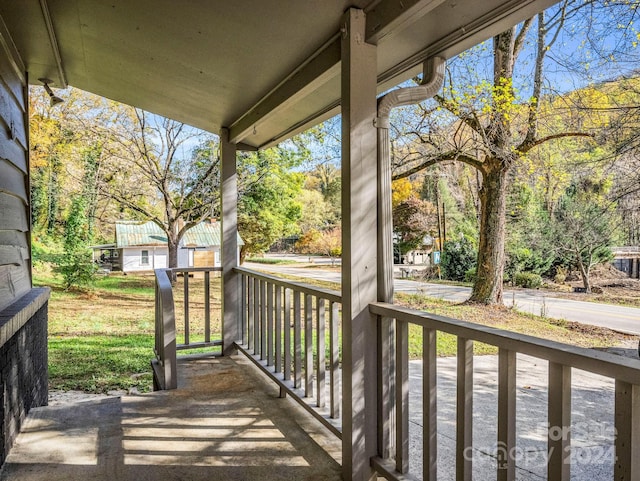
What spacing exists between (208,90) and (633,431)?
298cm

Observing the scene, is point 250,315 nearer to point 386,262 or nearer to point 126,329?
point 386,262

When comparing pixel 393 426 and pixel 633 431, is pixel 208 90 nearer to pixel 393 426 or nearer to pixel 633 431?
pixel 393 426

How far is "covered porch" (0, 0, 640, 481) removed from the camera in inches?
52.0

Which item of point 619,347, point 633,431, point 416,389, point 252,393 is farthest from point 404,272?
point 633,431

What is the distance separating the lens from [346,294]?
1985 millimetres

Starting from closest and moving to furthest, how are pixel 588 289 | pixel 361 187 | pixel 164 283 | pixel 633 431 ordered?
pixel 633 431
pixel 361 187
pixel 164 283
pixel 588 289

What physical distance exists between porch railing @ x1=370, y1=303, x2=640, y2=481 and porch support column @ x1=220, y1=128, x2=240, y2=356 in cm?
242

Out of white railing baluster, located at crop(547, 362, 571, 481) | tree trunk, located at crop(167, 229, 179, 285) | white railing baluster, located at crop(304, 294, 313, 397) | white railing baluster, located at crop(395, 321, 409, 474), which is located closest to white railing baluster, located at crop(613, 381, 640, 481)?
white railing baluster, located at crop(547, 362, 571, 481)

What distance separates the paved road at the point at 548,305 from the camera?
613cm

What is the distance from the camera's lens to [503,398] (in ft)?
4.33

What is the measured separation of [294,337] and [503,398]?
5.77ft

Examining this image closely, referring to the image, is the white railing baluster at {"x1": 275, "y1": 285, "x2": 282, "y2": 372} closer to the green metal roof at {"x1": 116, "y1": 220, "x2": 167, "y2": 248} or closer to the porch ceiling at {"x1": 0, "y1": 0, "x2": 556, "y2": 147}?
the porch ceiling at {"x1": 0, "y1": 0, "x2": 556, "y2": 147}

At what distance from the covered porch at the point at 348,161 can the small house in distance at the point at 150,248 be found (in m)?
8.91

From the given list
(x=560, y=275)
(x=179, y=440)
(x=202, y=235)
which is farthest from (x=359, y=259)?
(x=202, y=235)
